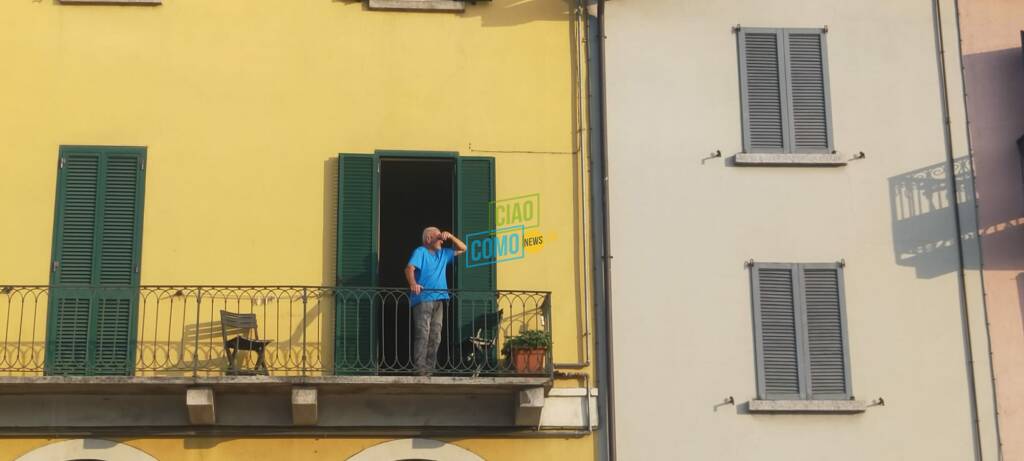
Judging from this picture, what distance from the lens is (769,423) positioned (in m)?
15.8

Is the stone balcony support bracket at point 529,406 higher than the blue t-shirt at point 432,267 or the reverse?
the reverse

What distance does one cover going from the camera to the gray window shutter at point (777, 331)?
52.4 ft

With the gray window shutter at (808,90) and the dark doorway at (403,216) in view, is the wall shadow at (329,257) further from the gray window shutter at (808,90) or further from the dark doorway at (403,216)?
the gray window shutter at (808,90)

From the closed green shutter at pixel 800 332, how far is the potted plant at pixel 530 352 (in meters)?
2.38

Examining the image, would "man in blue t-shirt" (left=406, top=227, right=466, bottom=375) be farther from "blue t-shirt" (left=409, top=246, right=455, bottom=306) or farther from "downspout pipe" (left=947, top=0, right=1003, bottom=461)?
"downspout pipe" (left=947, top=0, right=1003, bottom=461)

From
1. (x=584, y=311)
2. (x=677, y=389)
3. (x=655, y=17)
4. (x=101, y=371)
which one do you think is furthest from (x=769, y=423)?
(x=101, y=371)

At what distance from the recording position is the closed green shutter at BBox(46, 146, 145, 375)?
1562 centimetres

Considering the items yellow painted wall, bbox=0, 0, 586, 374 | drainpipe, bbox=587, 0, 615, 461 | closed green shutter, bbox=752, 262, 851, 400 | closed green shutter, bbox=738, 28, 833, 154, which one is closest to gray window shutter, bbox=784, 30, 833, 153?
closed green shutter, bbox=738, 28, 833, 154

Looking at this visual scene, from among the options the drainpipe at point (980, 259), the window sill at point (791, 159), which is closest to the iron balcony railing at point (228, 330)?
the window sill at point (791, 159)

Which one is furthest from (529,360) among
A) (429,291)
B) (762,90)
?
(762,90)

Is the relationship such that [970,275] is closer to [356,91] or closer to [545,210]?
[545,210]

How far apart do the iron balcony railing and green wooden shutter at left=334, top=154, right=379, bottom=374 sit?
15 millimetres

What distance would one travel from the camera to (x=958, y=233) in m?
16.5

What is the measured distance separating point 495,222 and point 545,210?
0.58 meters
